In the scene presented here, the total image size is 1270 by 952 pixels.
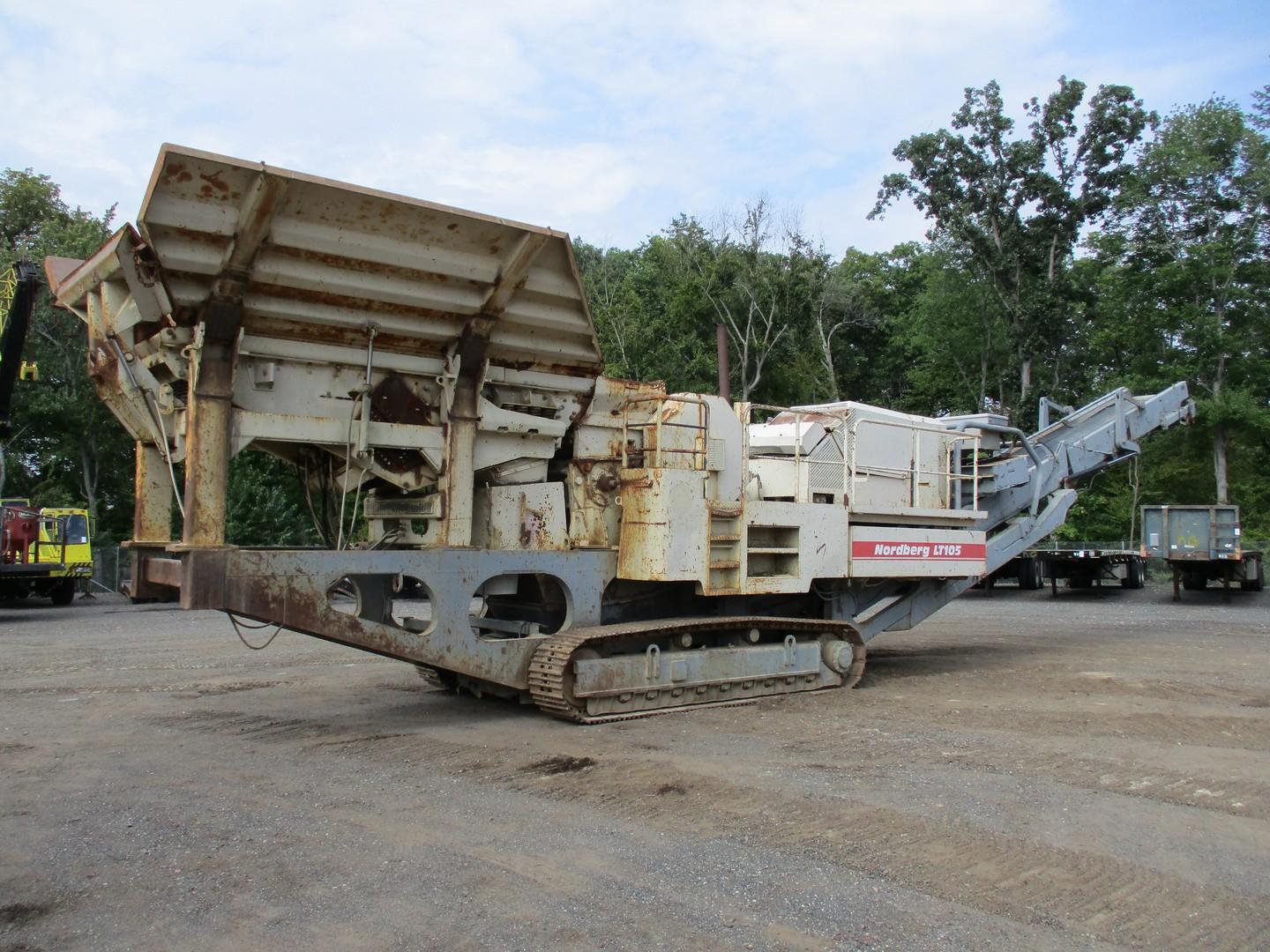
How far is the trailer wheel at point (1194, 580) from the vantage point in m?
22.1

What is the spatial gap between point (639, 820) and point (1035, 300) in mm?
30366

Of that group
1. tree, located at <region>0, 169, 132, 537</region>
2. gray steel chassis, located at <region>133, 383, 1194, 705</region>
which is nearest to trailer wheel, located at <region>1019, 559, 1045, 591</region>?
gray steel chassis, located at <region>133, 383, 1194, 705</region>

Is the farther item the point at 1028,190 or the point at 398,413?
the point at 1028,190

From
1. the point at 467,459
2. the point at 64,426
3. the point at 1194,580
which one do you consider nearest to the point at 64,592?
the point at 64,426

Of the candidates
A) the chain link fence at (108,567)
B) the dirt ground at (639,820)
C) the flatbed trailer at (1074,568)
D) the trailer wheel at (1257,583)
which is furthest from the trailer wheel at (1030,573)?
the chain link fence at (108,567)

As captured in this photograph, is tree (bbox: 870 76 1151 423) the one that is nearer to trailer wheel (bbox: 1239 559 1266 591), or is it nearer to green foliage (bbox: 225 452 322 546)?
trailer wheel (bbox: 1239 559 1266 591)

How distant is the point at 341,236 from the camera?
21.6 feet

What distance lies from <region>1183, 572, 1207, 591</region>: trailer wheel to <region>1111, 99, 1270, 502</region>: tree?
9015 millimetres

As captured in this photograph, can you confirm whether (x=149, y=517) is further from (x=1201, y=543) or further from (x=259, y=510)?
(x=1201, y=543)

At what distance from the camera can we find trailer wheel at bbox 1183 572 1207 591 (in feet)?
72.5

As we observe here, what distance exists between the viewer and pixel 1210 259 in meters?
30.7

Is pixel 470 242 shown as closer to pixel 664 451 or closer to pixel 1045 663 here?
pixel 664 451

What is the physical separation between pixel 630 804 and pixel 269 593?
272cm

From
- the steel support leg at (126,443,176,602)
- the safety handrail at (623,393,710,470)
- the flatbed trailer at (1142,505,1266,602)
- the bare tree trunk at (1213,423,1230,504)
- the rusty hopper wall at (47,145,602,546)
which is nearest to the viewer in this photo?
the rusty hopper wall at (47,145,602,546)
